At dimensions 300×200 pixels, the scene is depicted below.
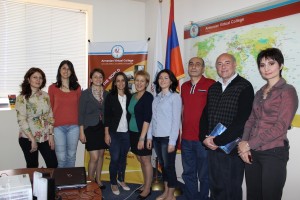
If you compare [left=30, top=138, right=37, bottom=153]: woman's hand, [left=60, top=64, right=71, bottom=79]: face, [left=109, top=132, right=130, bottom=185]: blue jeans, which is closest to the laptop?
[left=30, top=138, right=37, bottom=153]: woman's hand

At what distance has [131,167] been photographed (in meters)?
3.43

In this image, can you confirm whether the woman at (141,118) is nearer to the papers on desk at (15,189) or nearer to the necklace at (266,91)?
the necklace at (266,91)

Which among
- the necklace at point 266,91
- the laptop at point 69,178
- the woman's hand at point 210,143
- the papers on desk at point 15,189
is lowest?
the laptop at point 69,178

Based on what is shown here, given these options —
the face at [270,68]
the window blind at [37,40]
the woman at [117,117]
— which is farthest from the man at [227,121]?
the window blind at [37,40]

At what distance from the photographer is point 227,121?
2.02 meters

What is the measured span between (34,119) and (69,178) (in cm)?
112

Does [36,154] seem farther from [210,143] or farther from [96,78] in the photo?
[210,143]

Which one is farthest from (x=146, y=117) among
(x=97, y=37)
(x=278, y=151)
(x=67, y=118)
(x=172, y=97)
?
(x=97, y=37)

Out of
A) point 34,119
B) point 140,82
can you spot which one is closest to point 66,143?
point 34,119

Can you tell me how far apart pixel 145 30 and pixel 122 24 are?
1.33ft

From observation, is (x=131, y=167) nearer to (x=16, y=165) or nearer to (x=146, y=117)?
(x=146, y=117)

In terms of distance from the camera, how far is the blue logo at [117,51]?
3545 mm

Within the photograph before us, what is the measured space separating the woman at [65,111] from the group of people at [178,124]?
11 mm

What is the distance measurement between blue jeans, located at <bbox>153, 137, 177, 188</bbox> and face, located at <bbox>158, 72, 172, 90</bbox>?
0.53 metres
